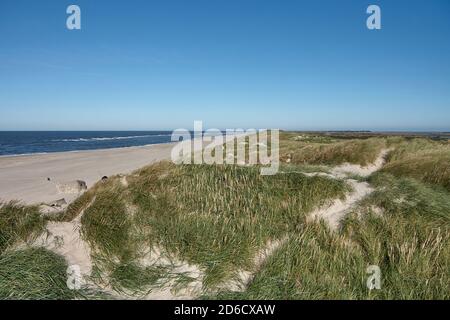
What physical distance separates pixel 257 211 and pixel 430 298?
10.2ft

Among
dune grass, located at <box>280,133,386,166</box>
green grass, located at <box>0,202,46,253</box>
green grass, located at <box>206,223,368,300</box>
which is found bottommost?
green grass, located at <box>206,223,368,300</box>

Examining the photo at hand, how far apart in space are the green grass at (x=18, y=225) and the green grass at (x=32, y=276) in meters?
0.68

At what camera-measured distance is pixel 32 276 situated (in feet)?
14.3

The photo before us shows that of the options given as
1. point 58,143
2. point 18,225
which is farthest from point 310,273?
point 58,143

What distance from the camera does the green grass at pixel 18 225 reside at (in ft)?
18.0

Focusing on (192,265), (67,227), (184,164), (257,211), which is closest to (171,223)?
(192,265)

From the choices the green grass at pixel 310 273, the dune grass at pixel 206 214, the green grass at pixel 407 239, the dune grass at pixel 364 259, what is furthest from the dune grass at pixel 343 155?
the green grass at pixel 310 273

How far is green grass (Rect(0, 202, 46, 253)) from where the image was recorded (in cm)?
548

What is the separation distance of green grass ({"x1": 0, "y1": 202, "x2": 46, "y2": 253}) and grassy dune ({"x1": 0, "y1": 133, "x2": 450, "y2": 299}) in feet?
0.05

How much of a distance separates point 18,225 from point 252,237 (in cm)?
437

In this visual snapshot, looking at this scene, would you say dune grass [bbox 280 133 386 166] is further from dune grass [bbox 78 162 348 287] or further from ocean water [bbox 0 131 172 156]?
ocean water [bbox 0 131 172 156]

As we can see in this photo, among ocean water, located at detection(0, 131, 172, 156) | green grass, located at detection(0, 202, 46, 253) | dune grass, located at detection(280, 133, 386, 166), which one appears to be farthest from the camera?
ocean water, located at detection(0, 131, 172, 156)

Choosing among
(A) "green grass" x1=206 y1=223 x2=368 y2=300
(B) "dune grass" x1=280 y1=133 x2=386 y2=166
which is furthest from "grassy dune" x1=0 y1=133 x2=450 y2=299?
(B) "dune grass" x1=280 y1=133 x2=386 y2=166

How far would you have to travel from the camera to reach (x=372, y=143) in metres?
20.0
